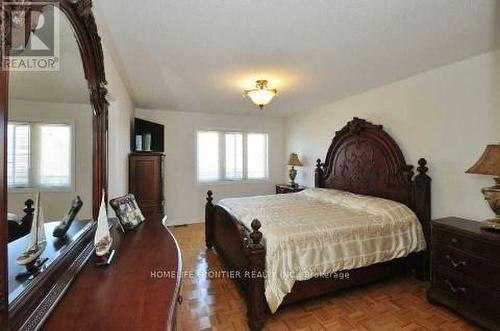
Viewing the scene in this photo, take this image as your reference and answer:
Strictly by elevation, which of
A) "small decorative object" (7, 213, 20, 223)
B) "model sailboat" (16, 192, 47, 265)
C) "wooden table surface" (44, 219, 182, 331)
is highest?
"small decorative object" (7, 213, 20, 223)

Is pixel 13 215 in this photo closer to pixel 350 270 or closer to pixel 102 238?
pixel 102 238

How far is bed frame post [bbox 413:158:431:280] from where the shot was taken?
2643 millimetres

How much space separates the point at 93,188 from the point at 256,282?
4.35 feet

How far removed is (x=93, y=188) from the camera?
1451 millimetres

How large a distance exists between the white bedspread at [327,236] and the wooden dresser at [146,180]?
1.28 meters

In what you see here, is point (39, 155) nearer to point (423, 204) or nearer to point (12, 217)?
point (12, 217)

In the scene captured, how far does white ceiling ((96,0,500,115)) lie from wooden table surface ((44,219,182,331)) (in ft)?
5.13

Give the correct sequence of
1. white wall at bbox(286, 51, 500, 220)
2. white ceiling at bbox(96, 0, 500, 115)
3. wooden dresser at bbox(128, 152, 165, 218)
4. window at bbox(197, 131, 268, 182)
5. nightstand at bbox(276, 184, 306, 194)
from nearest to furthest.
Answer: white ceiling at bbox(96, 0, 500, 115) → white wall at bbox(286, 51, 500, 220) → wooden dresser at bbox(128, 152, 165, 218) → nightstand at bbox(276, 184, 306, 194) → window at bbox(197, 131, 268, 182)

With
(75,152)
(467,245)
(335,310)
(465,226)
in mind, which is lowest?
(335,310)

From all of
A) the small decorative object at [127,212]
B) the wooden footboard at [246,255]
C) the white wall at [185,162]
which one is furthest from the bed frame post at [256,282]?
the white wall at [185,162]

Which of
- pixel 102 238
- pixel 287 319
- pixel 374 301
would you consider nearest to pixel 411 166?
pixel 374 301

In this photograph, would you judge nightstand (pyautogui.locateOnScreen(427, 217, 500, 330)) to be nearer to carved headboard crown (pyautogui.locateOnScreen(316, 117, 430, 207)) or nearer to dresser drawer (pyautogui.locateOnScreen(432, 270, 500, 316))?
dresser drawer (pyautogui.locateOnScreen(432, 270, 500, 316))

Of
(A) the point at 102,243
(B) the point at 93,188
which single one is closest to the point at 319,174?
(B) the point at 93,188

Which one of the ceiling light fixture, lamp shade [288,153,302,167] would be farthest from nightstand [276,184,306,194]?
the ceiling light fixture
